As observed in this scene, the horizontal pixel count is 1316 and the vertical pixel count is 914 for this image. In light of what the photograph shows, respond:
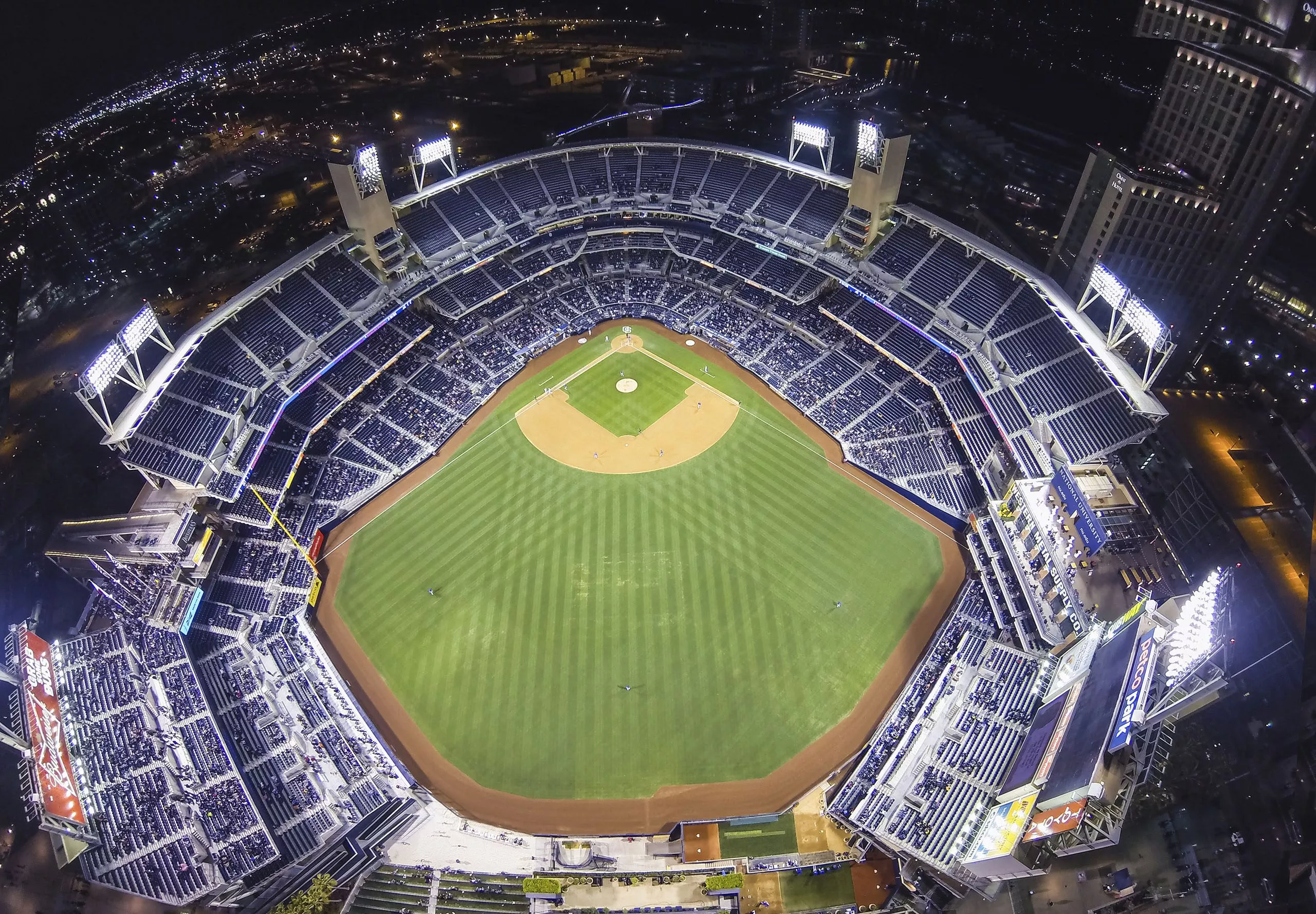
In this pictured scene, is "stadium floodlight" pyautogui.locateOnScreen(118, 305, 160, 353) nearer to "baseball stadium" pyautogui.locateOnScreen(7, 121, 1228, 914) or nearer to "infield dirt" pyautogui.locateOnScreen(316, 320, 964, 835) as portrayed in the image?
"baseball stadium" pyautogui.locateOnScreen(7, 121, 1228, 914)

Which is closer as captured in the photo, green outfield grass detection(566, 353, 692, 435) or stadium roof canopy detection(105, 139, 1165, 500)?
stadium roof canopy detection(105, 139, 1165, 500)

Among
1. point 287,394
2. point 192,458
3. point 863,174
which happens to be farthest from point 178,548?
point 863,174

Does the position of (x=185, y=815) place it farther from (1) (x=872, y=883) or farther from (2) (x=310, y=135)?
(2) (x=310, y=135)

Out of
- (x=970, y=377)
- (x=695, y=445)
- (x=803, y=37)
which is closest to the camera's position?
(x=970, y=377)

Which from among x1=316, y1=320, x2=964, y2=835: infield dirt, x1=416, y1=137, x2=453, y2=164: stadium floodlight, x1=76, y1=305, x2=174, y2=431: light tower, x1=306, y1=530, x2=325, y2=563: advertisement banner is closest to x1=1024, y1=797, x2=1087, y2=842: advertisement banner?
x1=316, y1=320, x2=964, y2=835: infield dirt

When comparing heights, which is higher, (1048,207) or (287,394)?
(1048,207)

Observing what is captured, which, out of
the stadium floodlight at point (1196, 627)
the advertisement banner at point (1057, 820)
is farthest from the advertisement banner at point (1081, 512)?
the advertisement banner at point (1057, 820)

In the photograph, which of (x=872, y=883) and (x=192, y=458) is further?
(x=192, y=458)

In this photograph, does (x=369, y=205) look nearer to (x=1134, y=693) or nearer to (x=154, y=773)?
(x=154, y=773)

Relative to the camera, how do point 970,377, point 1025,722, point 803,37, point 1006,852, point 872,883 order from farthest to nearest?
point 803,37 < point 970,377 < point 1025,722 < point 872,883 < point 1006,852

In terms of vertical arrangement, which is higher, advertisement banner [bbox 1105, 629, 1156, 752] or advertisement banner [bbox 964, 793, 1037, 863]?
advertisement banner [bbox 1105, 629, 1156, 752]
